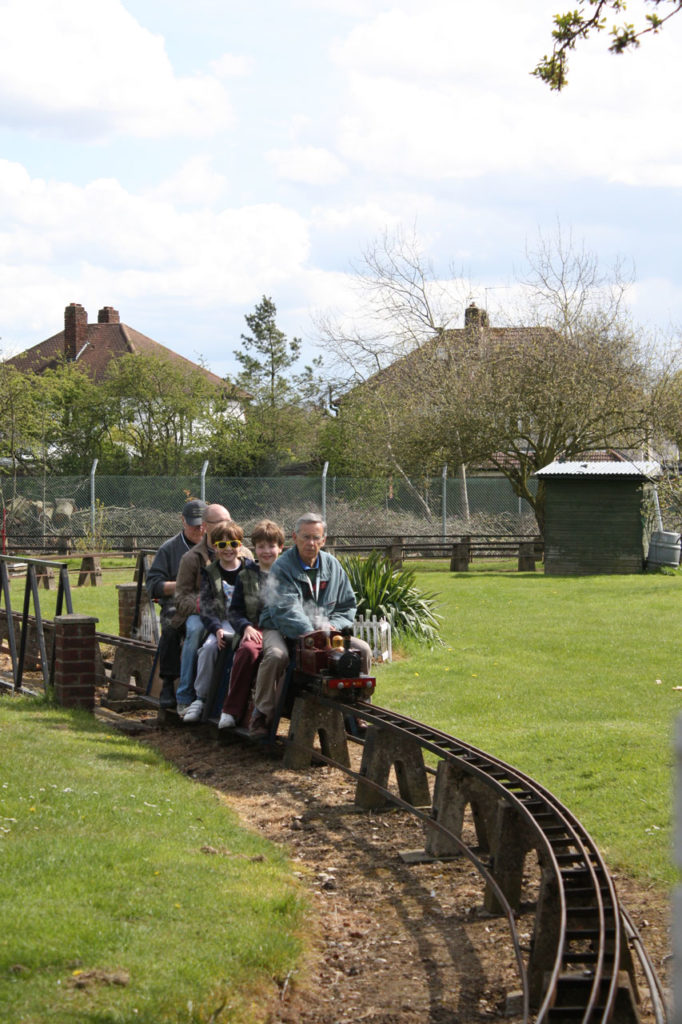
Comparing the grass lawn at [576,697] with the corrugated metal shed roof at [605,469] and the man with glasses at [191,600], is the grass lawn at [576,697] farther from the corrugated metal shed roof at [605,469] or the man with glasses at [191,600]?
the corrugated metal shed roof at [605,469]

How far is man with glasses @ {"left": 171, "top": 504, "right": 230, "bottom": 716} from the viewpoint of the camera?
8.84m

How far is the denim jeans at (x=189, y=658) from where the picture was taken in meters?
8.83

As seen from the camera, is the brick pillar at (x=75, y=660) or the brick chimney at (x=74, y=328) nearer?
the brick pillar at (x=75, y=660)

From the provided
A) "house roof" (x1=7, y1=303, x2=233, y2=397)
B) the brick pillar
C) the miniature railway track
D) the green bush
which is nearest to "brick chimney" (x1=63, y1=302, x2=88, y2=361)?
"house roof" (x1=7, y1=303, x2=233, y2=397)

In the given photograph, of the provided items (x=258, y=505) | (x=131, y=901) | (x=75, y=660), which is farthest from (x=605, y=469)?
(x=131, y=901)

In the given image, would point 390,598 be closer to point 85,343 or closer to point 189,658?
point 189,658

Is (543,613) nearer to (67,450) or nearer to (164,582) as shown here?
(164,582)

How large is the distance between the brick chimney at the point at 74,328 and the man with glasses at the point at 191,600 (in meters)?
43.3

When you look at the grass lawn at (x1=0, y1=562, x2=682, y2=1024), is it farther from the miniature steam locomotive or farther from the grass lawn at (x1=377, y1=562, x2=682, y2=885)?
the miniature steam locomotive

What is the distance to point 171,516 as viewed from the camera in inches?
1164

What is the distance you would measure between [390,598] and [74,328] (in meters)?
40.4

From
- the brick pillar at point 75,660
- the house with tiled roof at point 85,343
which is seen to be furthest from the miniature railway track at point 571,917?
the house with tiled roof at point 85,343

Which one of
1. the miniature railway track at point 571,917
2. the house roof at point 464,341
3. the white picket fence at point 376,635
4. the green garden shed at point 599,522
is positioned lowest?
the miniature railway track at point 571,917

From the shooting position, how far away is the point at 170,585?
31.3 ft
